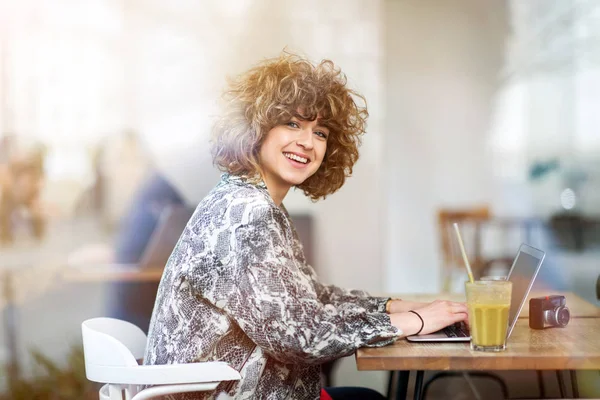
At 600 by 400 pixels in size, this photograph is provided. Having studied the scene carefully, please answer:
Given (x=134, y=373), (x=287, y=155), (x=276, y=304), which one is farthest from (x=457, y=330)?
(x=134, y=373)

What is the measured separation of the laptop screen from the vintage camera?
66mm

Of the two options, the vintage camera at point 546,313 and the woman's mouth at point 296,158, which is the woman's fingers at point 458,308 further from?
the woman's mouth at point 296,158

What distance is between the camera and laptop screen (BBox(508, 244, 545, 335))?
5.10ft

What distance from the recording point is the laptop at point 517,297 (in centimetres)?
152

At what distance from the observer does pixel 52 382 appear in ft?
9.73

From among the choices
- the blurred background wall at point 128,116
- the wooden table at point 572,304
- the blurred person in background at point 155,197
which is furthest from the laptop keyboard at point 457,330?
the blurred person in background at point 155,197

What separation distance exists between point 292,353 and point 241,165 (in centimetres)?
41

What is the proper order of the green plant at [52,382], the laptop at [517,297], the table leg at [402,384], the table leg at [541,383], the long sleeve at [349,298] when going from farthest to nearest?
the green plant at [52,382]
the table leg at [541,383]
the long sleeve at [349,298]
the table leg at [402,384]
the laptop at [517,297]

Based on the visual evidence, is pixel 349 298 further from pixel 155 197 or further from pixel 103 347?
pixel 155 197

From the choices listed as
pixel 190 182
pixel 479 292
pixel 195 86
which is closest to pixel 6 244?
pixel 190 182

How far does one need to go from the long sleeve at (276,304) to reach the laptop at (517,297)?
10 cm

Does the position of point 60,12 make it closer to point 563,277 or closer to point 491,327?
point 491,327

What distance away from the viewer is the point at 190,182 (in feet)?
10.5

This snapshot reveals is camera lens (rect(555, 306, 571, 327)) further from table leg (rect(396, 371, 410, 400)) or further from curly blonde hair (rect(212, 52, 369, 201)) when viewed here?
curly blonde hair (rect(212, 52, 369, 201))
